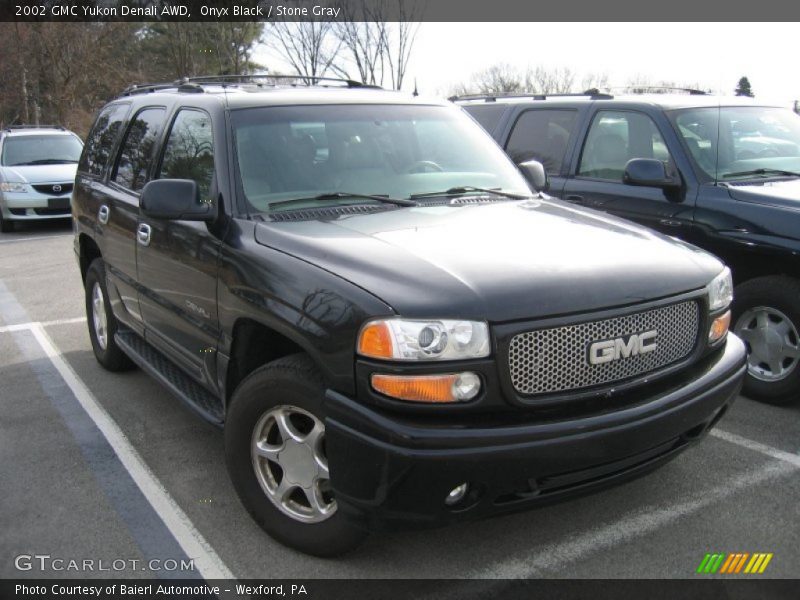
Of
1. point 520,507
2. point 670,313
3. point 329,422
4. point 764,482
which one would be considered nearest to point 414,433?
point 329,422

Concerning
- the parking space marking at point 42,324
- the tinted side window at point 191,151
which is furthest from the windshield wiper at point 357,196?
the parking space marking at point 42,324

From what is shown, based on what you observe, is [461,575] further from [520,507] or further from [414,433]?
[414,433]

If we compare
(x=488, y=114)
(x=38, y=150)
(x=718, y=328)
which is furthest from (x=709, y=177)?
(x=38, y=150)

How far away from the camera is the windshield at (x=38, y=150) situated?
13.6 metres

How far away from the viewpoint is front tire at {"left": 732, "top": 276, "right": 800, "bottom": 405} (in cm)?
445

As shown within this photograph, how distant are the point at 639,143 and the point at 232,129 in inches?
124

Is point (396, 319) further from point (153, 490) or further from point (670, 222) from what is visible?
point (670, 222)

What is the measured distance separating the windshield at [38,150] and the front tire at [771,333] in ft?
40.5

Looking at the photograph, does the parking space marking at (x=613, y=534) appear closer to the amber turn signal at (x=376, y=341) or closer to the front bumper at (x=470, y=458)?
the front bumper at (x=470, y=458)

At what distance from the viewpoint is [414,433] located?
7.89 feet

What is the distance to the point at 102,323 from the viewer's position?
5.34m

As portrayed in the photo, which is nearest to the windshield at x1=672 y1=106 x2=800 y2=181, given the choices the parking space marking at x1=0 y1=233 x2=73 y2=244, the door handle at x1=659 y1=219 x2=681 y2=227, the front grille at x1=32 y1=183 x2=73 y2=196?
the door handle at x1=659 y1=219 x2=681 y2=227

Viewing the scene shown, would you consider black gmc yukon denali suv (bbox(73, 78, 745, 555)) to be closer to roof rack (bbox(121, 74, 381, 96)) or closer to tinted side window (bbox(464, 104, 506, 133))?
roof rack (bbox(121, 74, 381, 96))

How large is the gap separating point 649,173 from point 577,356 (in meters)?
2.69
